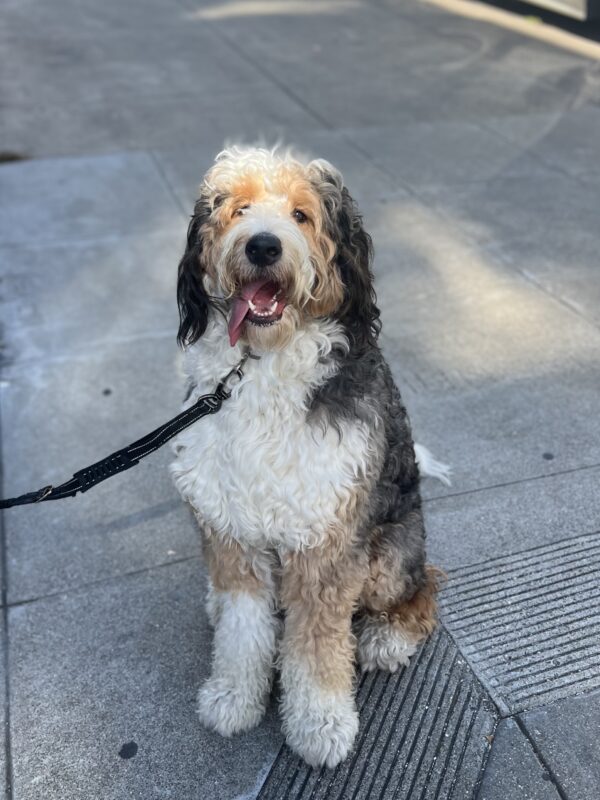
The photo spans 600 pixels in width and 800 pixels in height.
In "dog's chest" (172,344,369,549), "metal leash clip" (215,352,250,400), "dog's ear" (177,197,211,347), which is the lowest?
"dog's chest" (172,344,369,549)

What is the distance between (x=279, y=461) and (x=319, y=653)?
2.32 feet

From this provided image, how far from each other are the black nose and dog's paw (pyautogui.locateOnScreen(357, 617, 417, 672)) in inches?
56.1

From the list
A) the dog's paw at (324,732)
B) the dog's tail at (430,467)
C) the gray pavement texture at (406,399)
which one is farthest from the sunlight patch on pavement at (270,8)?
the dog's paw at (324,732)

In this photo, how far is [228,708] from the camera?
2658 mm

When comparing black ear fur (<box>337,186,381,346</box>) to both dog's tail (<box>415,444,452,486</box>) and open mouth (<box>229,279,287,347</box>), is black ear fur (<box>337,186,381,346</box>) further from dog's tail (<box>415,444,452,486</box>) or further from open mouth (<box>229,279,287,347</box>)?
dog's tail (<box>415,444,452,486</box>)

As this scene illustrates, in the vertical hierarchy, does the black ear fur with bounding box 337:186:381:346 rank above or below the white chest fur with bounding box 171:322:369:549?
above

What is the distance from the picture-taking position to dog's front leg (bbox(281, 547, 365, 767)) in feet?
8.18

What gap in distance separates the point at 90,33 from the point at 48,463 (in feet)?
36.4

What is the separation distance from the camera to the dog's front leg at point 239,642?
2.63 metres

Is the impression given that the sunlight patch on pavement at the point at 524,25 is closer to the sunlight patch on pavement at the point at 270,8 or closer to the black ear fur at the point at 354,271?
the sunlight patch on pavement at the point at 270,8

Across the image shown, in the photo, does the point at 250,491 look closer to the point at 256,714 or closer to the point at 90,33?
the point at 256,714

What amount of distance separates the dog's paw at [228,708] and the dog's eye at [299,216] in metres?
1.57

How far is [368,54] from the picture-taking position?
36.4 ft

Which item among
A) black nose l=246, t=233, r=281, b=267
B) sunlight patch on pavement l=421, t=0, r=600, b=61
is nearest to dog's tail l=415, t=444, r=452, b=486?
black nose l=246, t=233, r=281, b=267
